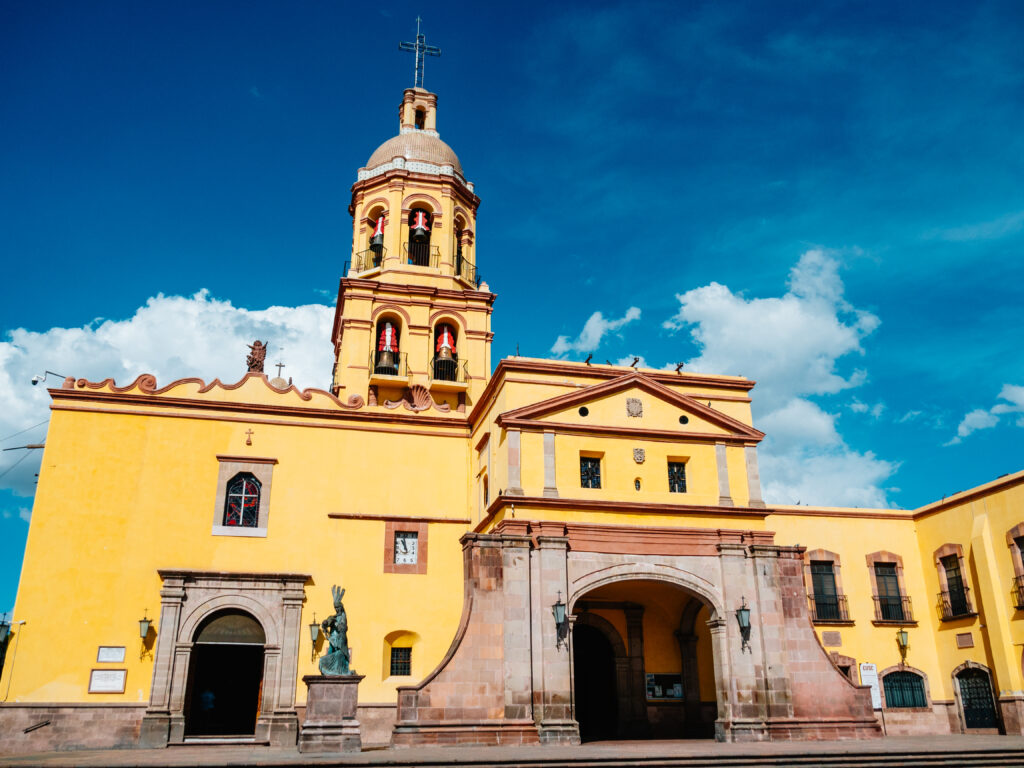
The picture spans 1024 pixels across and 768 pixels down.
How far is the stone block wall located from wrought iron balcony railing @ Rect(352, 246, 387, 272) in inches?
669

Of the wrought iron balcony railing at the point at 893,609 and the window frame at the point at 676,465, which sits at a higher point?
the window frame at the point at 676,465

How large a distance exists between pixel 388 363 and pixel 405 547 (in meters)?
7.43

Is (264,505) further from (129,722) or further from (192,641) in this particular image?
(129,722)

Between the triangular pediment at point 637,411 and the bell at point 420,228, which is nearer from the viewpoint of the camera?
the triangular pediment at point 637,411

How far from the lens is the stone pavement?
15859mm

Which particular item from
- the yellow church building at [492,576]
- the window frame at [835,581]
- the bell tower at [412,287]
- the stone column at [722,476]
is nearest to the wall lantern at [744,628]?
the yellow church building at [492,576]

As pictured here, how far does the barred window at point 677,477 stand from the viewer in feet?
78.5

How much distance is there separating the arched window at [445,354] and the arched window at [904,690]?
16647mm

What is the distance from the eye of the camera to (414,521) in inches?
979

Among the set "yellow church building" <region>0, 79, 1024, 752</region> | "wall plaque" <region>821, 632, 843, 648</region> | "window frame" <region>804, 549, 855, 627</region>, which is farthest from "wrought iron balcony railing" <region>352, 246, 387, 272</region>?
"wall plaque" <region>821, 632, 843, 648</region>

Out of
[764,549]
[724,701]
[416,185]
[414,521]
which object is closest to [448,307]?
[416,185]

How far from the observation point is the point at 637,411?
79.5 ft

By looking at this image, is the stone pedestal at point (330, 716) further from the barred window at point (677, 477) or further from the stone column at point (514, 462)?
the barred window at point (677, 477)

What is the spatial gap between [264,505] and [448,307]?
10572mm
